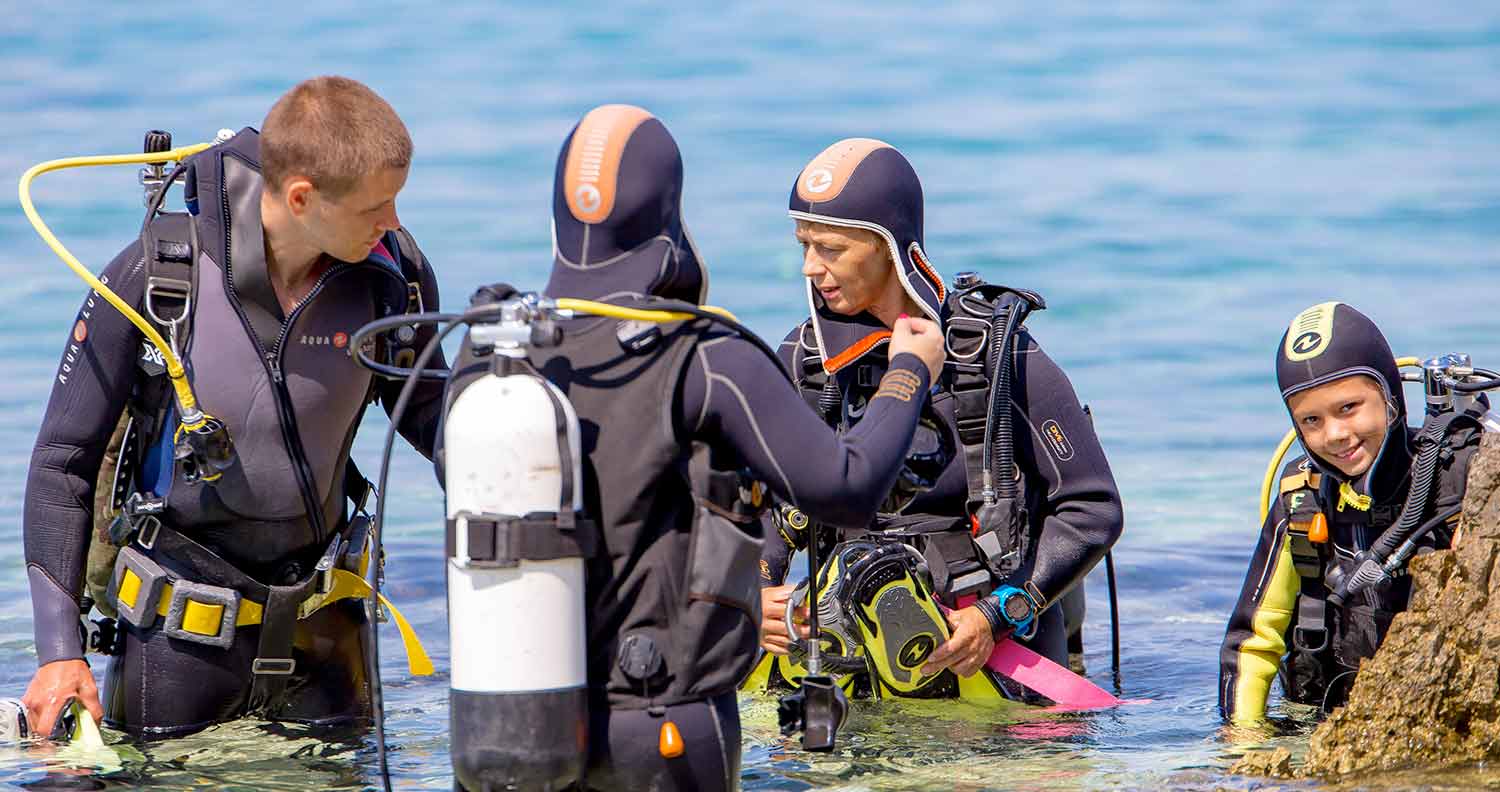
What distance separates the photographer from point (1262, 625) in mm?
4543

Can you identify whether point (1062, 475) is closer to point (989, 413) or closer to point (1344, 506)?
point (989, 413)

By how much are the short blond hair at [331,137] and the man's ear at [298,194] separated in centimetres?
1

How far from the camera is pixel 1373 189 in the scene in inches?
687

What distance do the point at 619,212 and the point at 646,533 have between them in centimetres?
54

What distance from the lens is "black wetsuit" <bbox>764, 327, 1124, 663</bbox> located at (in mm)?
4492

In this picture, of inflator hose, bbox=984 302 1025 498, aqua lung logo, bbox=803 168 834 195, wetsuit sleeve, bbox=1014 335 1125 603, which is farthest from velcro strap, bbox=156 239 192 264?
wetsuit sleeve, bbox=1014 335 1125 603

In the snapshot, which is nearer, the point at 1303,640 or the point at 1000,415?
the point at 1000,415

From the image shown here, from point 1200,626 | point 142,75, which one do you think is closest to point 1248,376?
point 1200,626

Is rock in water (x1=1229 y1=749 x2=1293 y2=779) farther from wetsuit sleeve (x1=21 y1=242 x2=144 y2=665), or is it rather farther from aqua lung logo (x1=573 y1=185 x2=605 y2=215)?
wetsuit sleeve (x1=21 y1=242 x2=144 y2=665)

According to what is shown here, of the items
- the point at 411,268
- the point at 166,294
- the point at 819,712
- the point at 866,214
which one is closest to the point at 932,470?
the point at 866,214

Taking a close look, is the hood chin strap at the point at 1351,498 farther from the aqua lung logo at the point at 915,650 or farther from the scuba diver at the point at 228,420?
the scuba diver at the point at 228,420

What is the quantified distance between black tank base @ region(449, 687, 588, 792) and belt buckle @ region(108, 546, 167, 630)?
1252mm

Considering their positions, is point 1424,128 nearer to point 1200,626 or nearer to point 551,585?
point 1200,626

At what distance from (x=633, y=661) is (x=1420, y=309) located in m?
11.2
